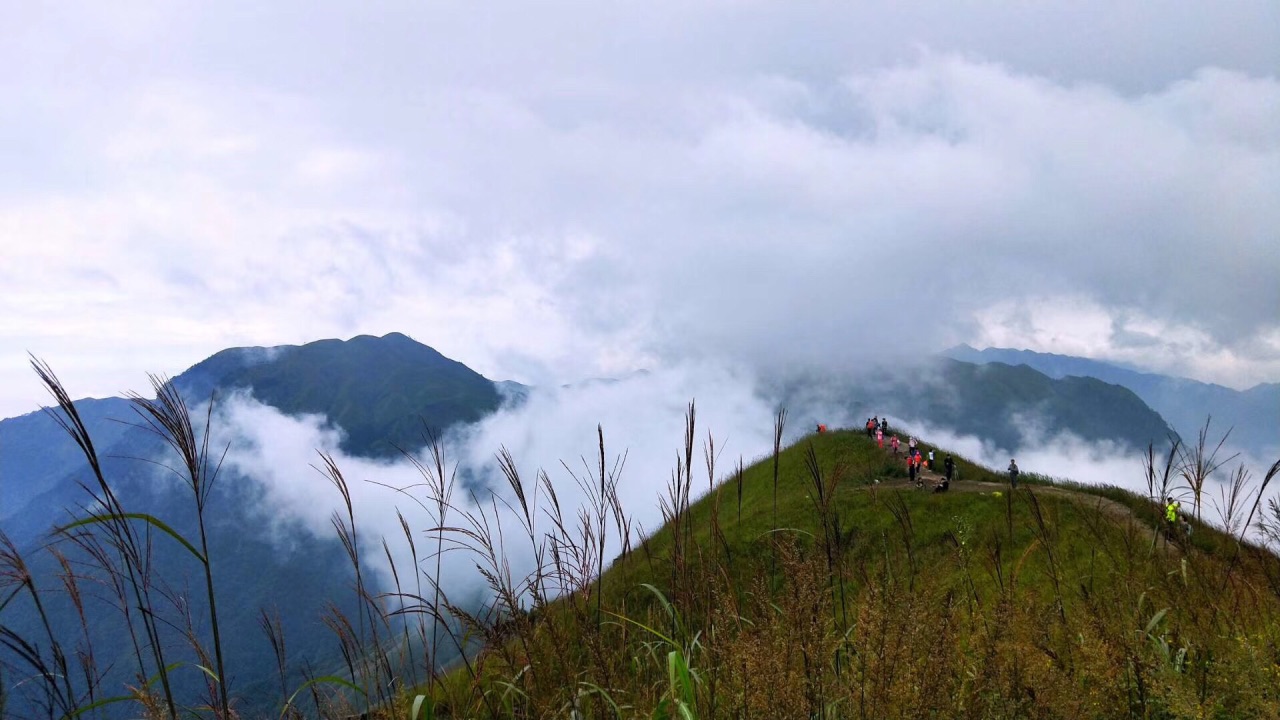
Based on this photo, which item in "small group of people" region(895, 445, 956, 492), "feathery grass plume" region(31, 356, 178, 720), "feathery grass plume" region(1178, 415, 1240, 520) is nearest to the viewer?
"feathery grass plume" region(31, 356, 178, 720)

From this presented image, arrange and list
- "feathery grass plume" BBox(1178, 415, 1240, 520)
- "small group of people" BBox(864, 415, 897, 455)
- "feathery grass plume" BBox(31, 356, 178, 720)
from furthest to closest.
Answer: "small group of people" BBox(864, 415, 897, 455)
"feathery grass plume" BBox(1178, 415, 1240, 520)
"feathery grass plume" BBox(31, 356, 178, 720)

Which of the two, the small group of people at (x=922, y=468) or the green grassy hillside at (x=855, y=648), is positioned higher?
the green grassy hillside at (x=855, y=648)

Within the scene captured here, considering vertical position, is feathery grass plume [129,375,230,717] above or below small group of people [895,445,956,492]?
above

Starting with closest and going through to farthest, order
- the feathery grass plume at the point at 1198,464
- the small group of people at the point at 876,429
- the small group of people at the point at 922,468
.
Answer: the feathery grass plume at the point at 1198,464
the small group of people at the point at 922,468
the small group of people at the point at 876,429

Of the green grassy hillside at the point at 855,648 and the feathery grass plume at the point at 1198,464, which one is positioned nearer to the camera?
the green grassy hillside at the point at 855,648

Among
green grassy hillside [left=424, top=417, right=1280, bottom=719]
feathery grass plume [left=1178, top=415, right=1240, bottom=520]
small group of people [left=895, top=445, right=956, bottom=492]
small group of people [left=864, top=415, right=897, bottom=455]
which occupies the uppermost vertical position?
feathery grass plume [left=1178, top=415, right=1240, bottom=520]

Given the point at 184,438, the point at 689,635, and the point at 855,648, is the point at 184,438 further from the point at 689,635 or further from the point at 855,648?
the point at 855,648

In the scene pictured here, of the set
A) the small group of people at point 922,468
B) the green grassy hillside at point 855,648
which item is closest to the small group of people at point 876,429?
the small group of people at point 922,468

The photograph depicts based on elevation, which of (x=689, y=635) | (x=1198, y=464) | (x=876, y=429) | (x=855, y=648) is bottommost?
(x=876, y=429)

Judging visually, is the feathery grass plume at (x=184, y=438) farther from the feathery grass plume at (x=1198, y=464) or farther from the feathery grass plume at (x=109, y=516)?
the feathery grass plume at (x=1198, y=464)

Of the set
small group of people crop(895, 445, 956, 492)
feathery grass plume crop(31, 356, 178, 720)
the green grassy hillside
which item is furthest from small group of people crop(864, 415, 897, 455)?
feathery grass plume crop(31, 356, 178, 720)

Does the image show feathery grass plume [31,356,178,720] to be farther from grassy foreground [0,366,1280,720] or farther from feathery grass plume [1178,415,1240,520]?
feathery grass plume [1178,415,1240,520]

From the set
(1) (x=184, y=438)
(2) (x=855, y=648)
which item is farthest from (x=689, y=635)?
(1) (x=184, y=438)

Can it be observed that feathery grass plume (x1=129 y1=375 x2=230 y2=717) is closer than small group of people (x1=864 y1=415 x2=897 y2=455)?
Yes
